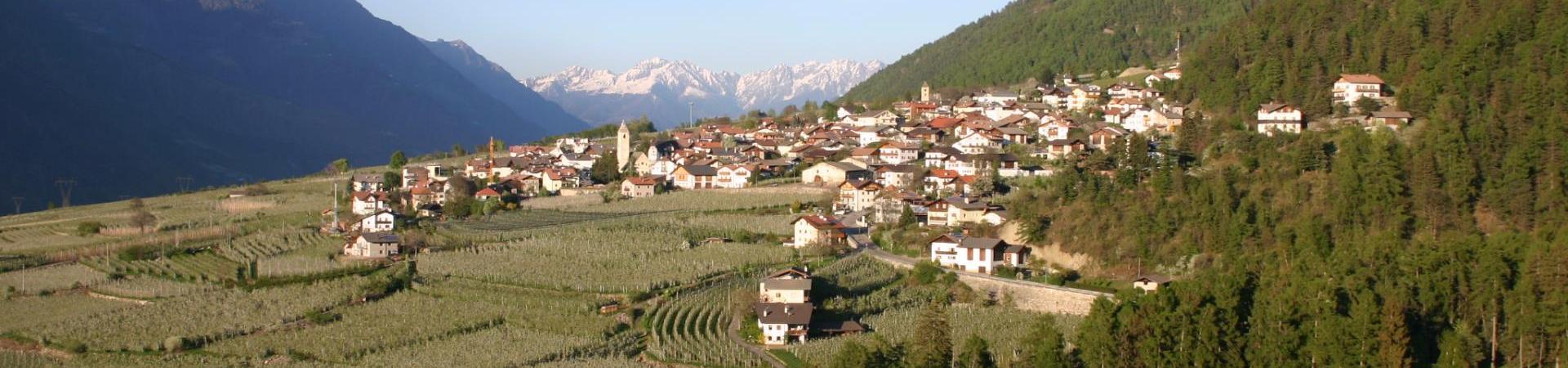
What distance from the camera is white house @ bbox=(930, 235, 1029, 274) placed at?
27.1 meters

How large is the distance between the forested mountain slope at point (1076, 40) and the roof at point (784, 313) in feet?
108

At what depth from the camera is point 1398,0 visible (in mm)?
34812

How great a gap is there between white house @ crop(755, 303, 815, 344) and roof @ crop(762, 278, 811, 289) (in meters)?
1.20

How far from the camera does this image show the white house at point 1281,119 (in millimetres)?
31000

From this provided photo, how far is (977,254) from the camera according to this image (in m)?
27.2

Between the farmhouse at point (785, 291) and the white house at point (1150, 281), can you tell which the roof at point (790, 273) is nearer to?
the farmhouse at point (785, 291)

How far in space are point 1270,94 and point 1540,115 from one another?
6620 mm

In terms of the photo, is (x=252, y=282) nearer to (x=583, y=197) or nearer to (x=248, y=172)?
(x=583, y=197)

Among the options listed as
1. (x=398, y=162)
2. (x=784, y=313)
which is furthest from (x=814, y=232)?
(x=398, y=162)

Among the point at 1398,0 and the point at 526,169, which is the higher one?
the point at 1398,0

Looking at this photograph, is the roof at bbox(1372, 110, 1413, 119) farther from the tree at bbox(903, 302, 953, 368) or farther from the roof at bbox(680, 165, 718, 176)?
the roof at bbox(680, 165, 718, 176)

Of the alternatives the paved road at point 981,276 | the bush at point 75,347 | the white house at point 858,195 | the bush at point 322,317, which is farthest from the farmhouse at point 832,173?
the bush at point 75,347

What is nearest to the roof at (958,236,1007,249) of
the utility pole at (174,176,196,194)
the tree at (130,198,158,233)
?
the tree at (130,198,158,233)

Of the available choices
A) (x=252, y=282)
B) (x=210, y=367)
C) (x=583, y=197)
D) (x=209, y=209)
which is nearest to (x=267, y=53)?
(x=209, y=209)
